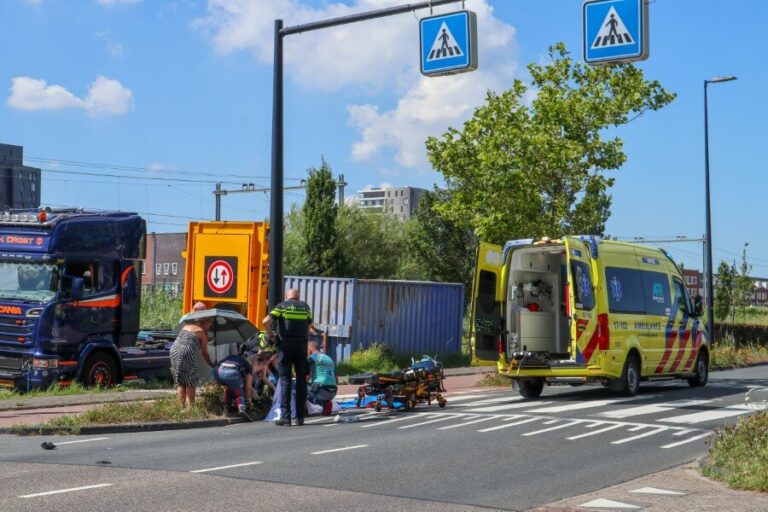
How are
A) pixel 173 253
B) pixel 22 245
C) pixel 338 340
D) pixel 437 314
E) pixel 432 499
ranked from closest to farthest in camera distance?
pixel 432 499 → pixel 22 245 → pixel 338 340 → pixel 437 314 → pixel 173 253

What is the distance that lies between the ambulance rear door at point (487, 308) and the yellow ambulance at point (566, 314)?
0.02 m

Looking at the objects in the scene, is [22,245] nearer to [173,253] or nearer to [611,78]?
[611,78]

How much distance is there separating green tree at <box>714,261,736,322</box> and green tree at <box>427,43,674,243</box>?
99.4ft

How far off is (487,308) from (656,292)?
379cm

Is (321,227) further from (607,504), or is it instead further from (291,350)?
(607,504)

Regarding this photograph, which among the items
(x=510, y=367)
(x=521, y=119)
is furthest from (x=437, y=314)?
(x=510, y=367)

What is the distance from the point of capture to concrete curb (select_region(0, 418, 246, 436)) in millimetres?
13586

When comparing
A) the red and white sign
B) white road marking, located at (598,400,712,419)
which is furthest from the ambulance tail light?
the red and white sign

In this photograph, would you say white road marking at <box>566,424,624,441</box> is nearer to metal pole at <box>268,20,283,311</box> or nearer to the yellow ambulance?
the yellow ambulance

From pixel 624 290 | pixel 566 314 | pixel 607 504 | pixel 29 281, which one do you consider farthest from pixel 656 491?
pixel 29 281

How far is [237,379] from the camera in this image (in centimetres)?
1516

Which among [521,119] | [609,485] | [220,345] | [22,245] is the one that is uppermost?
[521,119]

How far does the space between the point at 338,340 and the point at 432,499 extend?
60.3 ft

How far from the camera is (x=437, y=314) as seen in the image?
99.8ft
